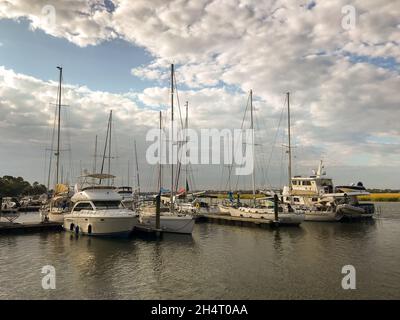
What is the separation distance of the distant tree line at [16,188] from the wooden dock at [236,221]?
3016 inches

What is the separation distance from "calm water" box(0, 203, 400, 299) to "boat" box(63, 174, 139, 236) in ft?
3.62

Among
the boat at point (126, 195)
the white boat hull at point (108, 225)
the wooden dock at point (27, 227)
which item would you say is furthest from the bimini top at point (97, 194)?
the boat at point (126, 195)

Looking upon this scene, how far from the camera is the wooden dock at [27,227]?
3561cm

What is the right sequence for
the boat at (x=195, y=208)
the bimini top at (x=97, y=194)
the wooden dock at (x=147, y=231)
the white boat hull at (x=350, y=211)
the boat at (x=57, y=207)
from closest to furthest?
the wooden dock at (x=147, y=231)
the bimini top at (x=97, y=194)
the boat at (x=57, y=207)
the white boat hull at (x=350, y=211)
the boat at (x=195, y=208)

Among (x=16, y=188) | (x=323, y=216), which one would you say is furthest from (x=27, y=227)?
(x=16, y=188)

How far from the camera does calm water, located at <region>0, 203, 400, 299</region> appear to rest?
1634 cm

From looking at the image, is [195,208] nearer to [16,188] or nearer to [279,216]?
[279,216]

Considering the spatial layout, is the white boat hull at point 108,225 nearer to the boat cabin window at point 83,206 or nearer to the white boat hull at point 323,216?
the boat cabin window at point 83,206

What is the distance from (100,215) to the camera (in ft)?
103

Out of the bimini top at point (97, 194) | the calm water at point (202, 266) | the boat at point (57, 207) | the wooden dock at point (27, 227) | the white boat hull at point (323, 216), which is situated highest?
the bimini top at point (97, 194)

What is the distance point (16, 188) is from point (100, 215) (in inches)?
3702
